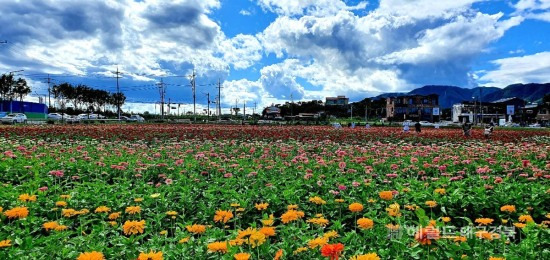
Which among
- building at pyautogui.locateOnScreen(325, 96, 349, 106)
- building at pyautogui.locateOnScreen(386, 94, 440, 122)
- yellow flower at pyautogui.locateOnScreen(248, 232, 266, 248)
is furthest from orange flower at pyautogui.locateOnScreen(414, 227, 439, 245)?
building at pyautogui.locateOnScreen(325, 96, 349, 106)

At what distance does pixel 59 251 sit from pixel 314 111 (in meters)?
115

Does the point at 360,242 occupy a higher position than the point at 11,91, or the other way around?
the point at 11,91

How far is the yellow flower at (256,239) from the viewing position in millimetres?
2449

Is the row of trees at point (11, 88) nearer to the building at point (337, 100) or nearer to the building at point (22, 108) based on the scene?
the building at point (22, 108)

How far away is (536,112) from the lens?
333 feet

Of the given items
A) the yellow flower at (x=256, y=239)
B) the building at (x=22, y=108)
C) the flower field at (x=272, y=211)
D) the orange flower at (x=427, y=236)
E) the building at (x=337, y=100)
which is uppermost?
the building at (x=337, y=100)

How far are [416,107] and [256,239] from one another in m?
110

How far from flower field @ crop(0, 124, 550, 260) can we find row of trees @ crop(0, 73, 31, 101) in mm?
76179

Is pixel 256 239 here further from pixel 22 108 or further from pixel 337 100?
pixel 337 100

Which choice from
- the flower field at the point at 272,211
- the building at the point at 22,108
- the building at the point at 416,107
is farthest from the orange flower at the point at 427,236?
the building at the point at 416,107

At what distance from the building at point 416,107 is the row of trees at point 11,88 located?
82.7 metres

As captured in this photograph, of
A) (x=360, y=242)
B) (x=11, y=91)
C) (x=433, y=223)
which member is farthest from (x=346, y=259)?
(x=11, y=91)

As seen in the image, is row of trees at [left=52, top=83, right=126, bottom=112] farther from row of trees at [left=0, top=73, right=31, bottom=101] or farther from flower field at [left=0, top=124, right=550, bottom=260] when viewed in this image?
flower field at [left=0, top=124, right=550, bottom=260]

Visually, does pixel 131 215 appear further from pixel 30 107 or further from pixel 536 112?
pixel 536 112
